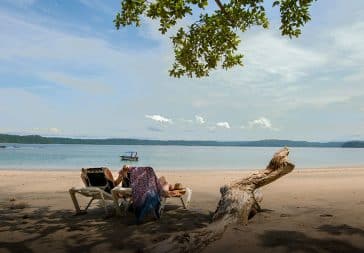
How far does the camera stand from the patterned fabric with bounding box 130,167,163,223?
30.2 ft

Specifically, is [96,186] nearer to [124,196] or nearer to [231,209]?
[124,196]

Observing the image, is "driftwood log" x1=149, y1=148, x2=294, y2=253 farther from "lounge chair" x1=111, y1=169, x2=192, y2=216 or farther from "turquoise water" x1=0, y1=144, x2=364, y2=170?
"turquoise water" x1=0, y1=144, x2=364, y2=170

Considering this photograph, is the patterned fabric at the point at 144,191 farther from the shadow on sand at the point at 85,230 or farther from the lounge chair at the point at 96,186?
the lounge chair at the point at 96,186

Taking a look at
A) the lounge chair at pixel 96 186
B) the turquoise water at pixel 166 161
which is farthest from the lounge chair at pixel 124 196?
the turquoise water at pixel 166 161

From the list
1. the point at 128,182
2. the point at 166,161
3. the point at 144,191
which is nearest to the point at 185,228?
the point at 144,191

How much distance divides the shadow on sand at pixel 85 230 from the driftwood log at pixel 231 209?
0.57 metres

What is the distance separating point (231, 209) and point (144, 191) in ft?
6.09

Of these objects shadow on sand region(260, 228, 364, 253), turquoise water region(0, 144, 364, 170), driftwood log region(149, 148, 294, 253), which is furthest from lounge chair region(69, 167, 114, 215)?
turquoise water region(0, 144, 364, 170)

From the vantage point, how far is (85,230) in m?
8.52

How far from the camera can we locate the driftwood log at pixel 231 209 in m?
6.84

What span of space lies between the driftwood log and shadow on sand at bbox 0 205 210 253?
0.57 metres

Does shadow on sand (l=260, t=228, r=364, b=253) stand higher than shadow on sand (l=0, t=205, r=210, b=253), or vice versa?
shadow on sand (l=260, t=228, r=364, b=253)

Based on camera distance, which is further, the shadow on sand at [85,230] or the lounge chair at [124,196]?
the lounge chair at [124,196]

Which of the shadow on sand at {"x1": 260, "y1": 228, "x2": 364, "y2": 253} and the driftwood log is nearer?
the shadow on sand at {"x1": 260, "y1": 228, "x2": 364, "y2": 253}
